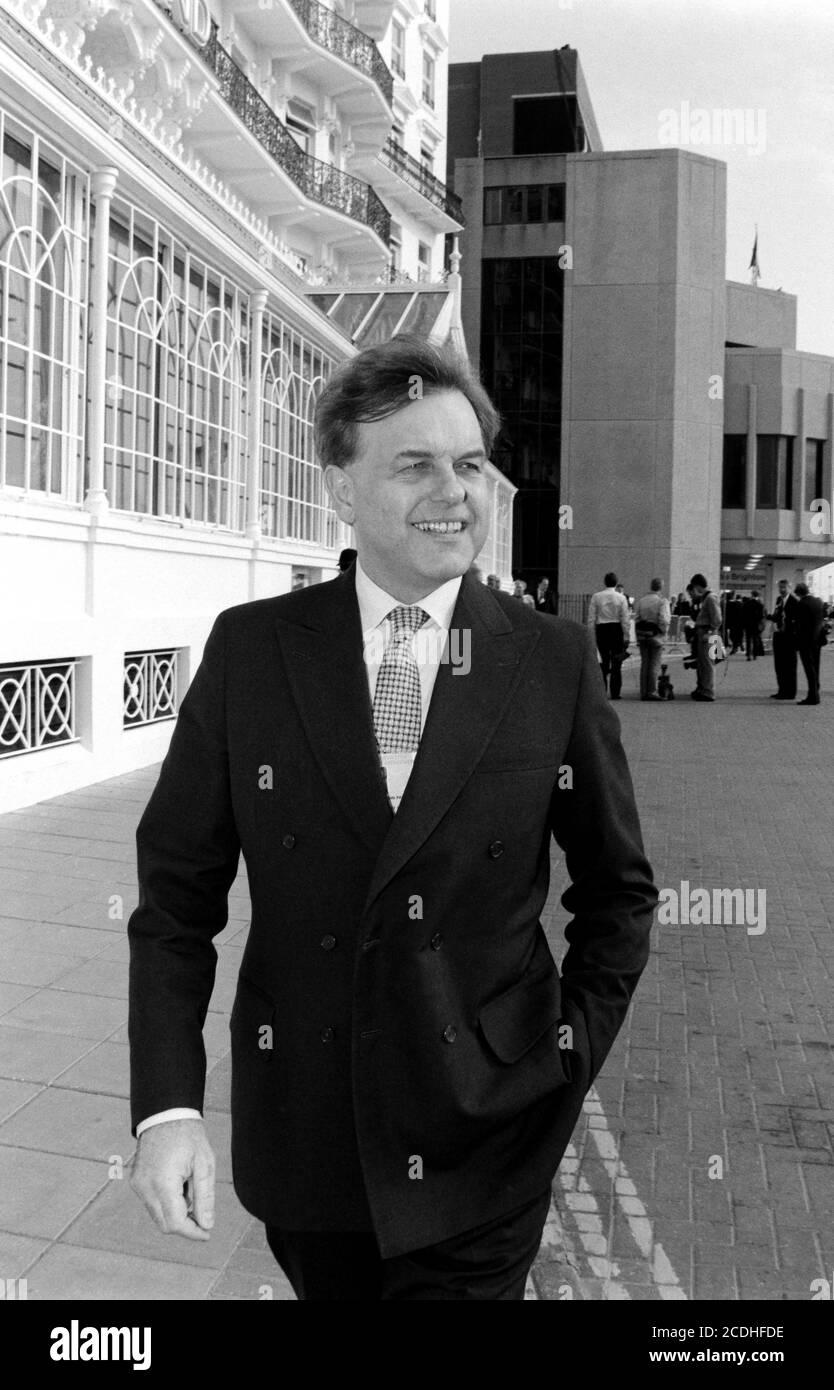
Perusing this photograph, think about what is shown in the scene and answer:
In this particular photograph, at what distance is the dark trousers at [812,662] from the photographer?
20.5 meters

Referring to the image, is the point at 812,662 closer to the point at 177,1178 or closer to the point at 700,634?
the point at 700,634

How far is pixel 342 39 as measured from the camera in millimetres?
28594

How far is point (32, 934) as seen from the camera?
6.24 metres

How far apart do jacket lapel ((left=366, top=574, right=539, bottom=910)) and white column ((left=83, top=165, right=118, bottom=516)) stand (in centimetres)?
821

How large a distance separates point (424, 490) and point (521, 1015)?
812 millimetres

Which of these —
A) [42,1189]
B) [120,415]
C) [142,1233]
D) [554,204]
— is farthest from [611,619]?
[554,204]

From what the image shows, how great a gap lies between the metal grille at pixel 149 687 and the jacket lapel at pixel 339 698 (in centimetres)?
873

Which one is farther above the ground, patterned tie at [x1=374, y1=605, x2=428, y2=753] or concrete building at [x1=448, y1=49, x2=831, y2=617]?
concrete building at [x1=448, y1=49, x2=831, y2=617]

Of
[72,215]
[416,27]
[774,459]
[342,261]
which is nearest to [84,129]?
[72,215]

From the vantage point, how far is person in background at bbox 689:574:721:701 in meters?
20.1

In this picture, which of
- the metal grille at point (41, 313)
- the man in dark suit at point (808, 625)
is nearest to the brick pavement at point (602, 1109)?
the metal grille at point (41, 313)

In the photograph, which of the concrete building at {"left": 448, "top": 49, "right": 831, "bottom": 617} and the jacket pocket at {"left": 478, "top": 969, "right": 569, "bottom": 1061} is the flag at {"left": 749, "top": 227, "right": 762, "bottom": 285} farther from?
the jacket pocket at {"left": 478, "top": 969, "right": 569, "bottom": 1061}
